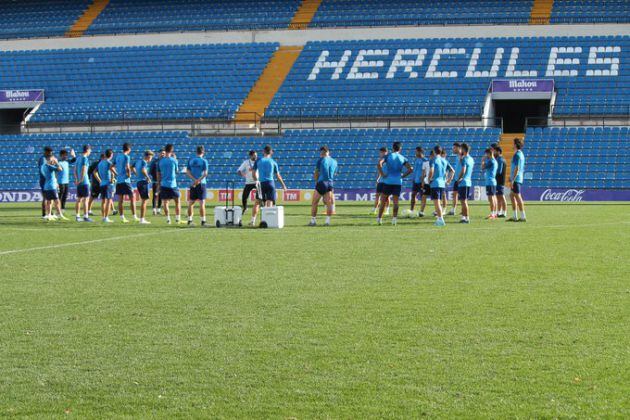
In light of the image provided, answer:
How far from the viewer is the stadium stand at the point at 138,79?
49344 mm

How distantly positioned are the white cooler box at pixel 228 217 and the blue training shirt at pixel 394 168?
3.60 metres

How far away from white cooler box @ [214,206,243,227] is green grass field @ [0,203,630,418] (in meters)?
5.92

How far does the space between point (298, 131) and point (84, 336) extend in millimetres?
38583

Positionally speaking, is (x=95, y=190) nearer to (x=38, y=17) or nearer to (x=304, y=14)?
(x=304, y=14)

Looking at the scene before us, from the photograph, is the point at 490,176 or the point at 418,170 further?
the point at 418,170

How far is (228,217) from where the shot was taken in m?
21.9

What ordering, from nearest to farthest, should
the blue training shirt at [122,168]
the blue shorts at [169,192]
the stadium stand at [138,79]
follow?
the blue shorts at [169,192] → the blue training shirt at [122,168] → the stadium stand at [138,79]

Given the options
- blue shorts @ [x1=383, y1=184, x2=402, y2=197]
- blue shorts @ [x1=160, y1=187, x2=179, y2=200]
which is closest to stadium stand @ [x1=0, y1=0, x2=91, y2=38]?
blue shorts @ [x1=160, y1=187, x2=179, y2=200]

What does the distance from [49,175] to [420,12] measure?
34594 millimetres

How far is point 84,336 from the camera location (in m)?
8.05

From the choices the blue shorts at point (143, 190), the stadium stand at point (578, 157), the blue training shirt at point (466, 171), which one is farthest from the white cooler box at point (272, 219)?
the stadium stand at point (578, 157)

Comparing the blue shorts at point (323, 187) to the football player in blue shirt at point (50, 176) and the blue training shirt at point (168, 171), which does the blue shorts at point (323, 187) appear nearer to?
the blue training shirt at point (168, 171)

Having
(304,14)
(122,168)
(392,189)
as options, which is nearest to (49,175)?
(122,168)

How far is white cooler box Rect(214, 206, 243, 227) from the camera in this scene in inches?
861
